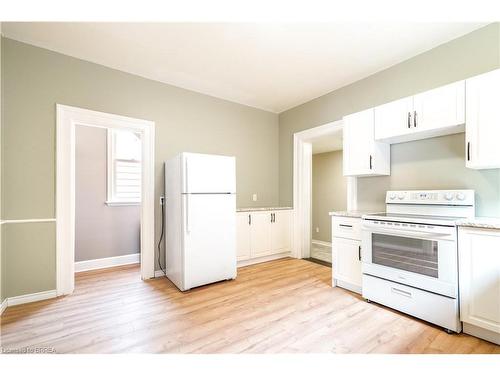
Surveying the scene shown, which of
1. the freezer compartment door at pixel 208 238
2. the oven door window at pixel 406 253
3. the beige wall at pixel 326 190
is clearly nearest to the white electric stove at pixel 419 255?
the oven door window at pixel 406 253

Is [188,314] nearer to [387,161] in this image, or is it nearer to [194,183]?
[194,183]

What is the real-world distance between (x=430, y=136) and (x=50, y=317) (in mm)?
4200

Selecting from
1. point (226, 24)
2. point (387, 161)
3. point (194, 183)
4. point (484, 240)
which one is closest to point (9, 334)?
point (194, 183)

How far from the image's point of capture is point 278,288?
285 cm

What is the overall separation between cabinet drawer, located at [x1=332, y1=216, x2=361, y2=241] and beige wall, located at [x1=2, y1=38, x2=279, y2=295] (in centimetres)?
217

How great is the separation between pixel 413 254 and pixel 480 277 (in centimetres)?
45

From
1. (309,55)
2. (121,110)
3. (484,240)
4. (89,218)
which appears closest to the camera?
(484,240)

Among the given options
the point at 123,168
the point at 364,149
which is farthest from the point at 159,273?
the point at 364,149

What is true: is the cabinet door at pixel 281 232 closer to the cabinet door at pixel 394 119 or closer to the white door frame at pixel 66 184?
the cabinet door at pixel 394 119

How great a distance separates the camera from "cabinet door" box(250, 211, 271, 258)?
3.84 metres

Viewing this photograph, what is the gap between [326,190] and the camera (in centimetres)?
570

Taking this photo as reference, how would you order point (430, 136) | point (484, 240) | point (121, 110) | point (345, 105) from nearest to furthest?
point (484, 240) → point (430, 136) → point (121, 110) → point (345, 105)

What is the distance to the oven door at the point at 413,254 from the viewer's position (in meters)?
1.94

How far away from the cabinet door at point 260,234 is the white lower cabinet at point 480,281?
2.53 metres
